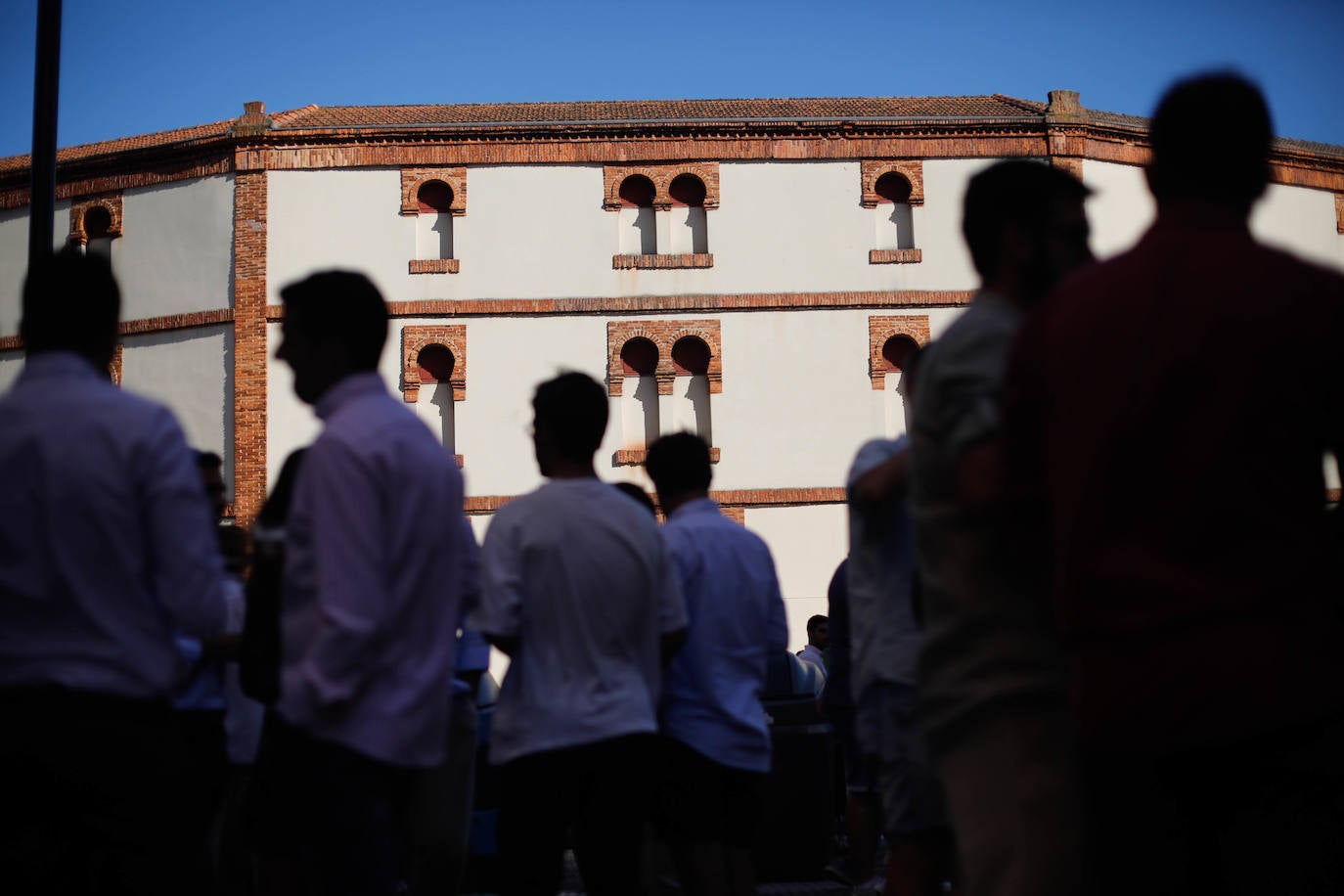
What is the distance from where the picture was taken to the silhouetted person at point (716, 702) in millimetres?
5297

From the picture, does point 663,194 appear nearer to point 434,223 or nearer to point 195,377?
point 434,223

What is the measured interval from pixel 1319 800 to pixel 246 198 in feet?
98.3

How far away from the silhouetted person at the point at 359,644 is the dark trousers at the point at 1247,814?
5.23 ft

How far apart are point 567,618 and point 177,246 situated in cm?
2854

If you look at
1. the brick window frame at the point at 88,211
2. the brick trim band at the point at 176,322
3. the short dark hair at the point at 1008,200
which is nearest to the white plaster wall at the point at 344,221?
the brick trim band at the point at 176,322

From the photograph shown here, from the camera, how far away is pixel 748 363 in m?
30.0

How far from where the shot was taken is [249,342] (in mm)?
29531

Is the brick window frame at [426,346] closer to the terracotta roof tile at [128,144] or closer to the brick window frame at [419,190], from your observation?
the brick window frame at [419,190]

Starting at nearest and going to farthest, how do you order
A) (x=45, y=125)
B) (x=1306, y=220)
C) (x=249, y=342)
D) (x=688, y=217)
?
(x=45, y=125), (x=249, y=342), (x=688, y=217), (x=1306, y=220)

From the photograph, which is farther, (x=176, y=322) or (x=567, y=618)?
(x=176, y=322)

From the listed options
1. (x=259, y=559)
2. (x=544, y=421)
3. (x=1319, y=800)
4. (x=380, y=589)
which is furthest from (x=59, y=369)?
(x=1319, y=800)

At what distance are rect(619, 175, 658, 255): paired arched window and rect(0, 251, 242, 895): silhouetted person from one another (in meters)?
27.6

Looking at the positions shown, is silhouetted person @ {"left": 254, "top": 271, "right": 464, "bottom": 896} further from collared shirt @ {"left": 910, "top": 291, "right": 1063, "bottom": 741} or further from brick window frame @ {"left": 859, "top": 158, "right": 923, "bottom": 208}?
brick window frame @ {"left": 859, "top": 158, "right": 923, "bottom": 208}

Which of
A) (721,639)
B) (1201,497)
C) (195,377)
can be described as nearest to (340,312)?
(1201,497)
